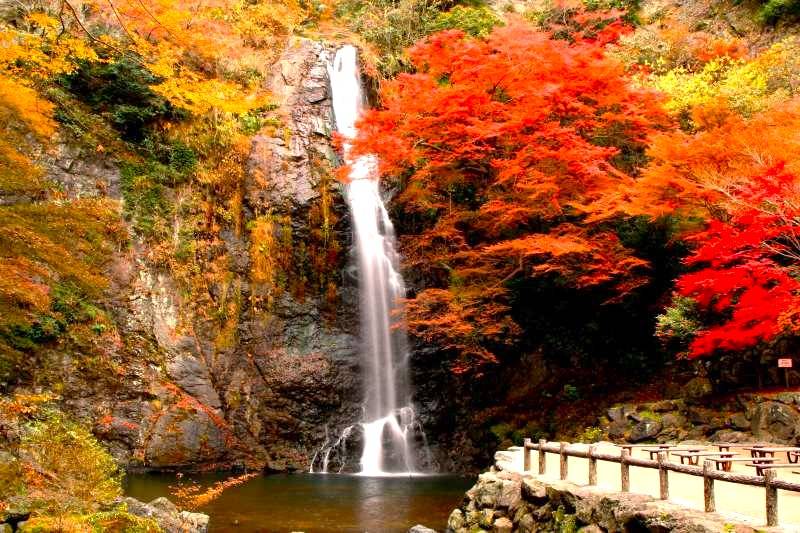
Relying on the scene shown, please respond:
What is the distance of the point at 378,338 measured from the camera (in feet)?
64.2

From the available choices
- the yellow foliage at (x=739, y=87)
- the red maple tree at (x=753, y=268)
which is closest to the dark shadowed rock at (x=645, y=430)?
the red maple tree at (x=753, y=268)

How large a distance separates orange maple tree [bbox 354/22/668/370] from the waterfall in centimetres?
124

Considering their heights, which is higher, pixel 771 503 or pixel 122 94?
pixel 122 94

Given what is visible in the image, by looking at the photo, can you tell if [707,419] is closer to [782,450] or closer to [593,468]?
[782,450]

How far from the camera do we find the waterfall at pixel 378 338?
17.8 m

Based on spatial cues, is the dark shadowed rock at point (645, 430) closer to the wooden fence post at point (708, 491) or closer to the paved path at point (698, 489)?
the paved path at point (698, 489)

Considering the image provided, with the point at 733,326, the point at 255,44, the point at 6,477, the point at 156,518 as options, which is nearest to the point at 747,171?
the point at 733,326

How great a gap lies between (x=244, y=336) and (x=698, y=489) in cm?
1359

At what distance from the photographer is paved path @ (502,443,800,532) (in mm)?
6215

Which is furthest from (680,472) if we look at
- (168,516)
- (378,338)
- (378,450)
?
(378,338)

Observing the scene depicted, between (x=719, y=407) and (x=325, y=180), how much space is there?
13490mm

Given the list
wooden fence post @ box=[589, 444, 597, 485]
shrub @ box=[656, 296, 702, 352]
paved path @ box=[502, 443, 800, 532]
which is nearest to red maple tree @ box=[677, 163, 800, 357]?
shrub @ box=[656, 296, 702, 352]

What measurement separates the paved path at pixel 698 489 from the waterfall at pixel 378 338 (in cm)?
674

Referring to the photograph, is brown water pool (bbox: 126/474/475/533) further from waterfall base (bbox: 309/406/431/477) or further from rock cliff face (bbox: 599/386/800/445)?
rock cliff face (bbox: 599/386/800/445)
